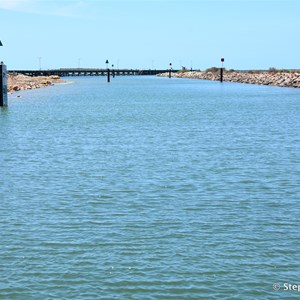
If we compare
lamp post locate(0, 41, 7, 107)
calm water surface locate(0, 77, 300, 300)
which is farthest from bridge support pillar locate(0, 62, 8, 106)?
calm water surface locate(0, 77, 300, 300)

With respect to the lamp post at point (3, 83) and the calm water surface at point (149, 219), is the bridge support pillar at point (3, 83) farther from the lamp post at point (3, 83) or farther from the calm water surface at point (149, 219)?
the calm water surface at point (149, 219)

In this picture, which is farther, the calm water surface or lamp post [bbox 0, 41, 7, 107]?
lamp post [bbox 0, 41, 7, 107]

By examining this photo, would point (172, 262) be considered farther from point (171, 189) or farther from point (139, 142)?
point (139, 142)

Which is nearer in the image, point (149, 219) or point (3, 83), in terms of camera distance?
point (149, 219)

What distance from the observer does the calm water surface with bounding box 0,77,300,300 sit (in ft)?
40.7

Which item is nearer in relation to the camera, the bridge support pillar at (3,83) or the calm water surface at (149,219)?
the calm water surface at (149,219)

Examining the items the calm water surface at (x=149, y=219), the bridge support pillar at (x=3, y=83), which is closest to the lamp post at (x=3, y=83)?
the bridge support pillar at (x=3, y=83)

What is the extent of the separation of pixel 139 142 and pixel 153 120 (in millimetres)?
15265

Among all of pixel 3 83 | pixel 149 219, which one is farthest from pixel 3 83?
pixel 149 219

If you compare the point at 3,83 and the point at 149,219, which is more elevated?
the point at 3,83

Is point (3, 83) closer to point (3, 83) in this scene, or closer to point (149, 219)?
point (3, 83)

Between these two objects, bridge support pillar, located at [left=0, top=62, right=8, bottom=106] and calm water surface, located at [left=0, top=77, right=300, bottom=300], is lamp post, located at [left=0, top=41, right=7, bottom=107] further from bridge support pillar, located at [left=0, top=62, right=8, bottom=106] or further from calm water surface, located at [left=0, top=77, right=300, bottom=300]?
calm water surface, located at [left=0, top=77, right=300, bottom=300]

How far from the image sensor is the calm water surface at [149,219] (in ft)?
40.7

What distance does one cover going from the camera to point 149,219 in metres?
16.6
